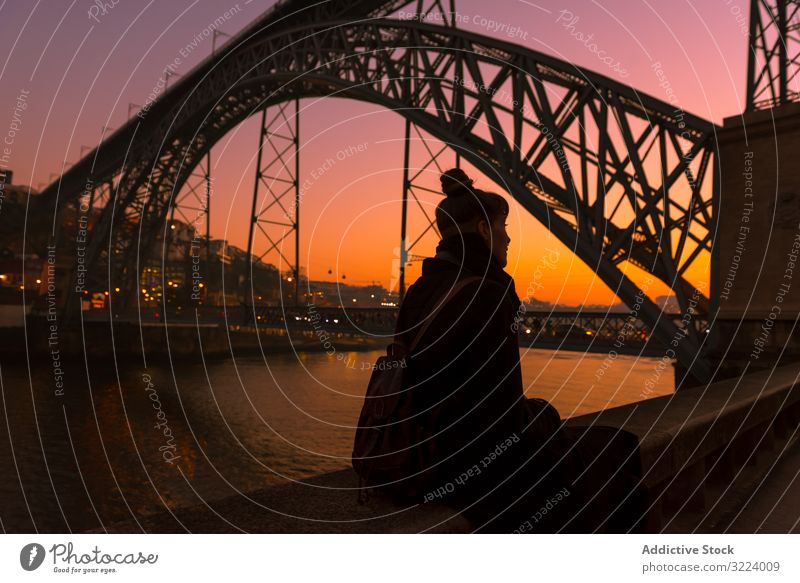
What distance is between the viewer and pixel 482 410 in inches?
76.1

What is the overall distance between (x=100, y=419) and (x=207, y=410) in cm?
363

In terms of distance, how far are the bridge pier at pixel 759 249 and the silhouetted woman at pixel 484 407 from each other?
876 cm

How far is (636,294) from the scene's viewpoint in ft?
44.1

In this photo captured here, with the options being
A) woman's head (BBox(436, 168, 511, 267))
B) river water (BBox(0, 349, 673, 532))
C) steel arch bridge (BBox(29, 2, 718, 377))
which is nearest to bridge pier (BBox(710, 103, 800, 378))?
steel arch bridge (BBox(29, 2, 718, 377))

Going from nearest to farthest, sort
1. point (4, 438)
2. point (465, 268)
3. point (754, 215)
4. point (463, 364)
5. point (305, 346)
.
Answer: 1. point (463, 364)
2. point (465, 268)
3. point (754, 215)
4. point (4, 438)
5. point (305, 346)

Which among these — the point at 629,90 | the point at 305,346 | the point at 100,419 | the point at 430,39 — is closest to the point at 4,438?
the point at 100,419

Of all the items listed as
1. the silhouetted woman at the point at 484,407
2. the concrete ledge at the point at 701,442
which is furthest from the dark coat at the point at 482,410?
the concrete ledge at the point at 701,442

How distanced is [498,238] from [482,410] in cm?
64

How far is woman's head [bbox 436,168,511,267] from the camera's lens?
2.18 metres

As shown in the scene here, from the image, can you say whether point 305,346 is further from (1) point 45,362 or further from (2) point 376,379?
(2) point 376,379

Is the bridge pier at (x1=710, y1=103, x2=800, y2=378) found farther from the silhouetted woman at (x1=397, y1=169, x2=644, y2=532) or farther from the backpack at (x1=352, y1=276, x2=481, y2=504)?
the backpack at (x1=352, y1=276, x2=481, y2=504)

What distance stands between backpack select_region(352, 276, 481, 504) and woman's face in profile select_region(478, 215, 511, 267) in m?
0.24

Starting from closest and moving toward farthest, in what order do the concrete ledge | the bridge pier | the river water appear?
the concrete ledge, the bridge pier, the river water

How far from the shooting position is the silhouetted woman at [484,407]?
1923 mm
